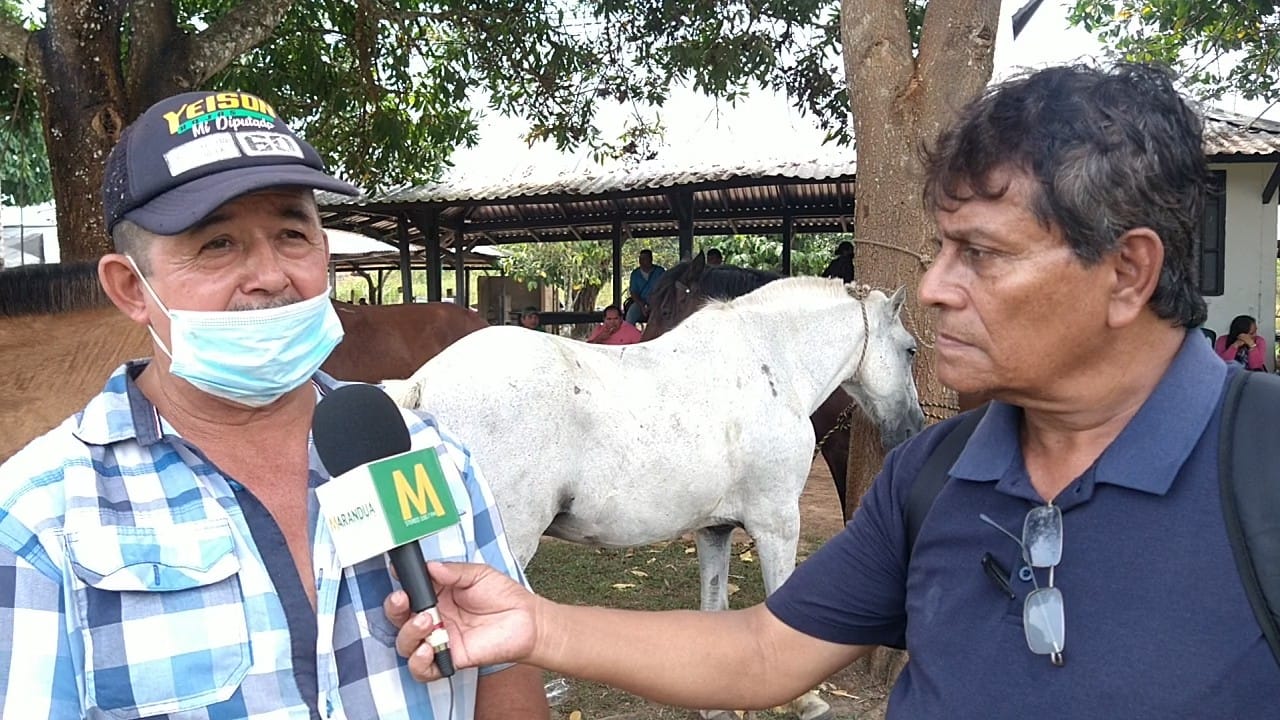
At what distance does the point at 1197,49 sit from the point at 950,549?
11.5m

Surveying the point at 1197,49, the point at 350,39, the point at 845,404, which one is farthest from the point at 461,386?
the point at 1197,49

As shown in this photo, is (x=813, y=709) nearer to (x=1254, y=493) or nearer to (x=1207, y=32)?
(x=1254, y=493)

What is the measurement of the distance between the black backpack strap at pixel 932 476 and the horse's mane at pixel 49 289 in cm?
383

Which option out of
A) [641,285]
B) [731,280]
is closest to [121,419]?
[731,280]

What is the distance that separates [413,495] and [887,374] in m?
3.70

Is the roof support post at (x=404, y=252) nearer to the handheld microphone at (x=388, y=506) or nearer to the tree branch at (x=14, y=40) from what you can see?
the tree branch at (x=14, y=40)

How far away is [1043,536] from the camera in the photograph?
1.26m

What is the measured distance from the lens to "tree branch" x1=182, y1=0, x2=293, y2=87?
5.98 meters

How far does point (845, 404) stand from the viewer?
6.29m

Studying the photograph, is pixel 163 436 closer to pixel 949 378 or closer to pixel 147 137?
pixel 147 137

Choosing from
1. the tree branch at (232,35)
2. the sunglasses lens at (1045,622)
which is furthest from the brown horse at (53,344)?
the sunglasses lens at (1045,622)

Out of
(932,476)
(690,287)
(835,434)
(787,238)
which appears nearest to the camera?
(932,476)

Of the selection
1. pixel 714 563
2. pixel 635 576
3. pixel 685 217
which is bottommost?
pixel 635 576

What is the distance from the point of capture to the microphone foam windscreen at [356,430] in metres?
1.32
